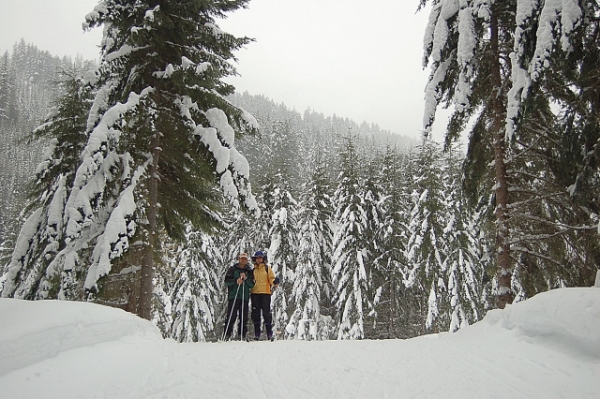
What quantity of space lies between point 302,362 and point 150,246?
A: 220 inches

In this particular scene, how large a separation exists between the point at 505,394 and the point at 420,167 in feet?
79.4

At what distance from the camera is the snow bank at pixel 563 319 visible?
4.11m

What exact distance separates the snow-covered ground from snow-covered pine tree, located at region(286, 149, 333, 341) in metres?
18.7

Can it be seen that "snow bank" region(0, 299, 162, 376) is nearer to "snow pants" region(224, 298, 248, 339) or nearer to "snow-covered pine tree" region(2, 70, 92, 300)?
"snow pants" region(224, 298, 248, 339)

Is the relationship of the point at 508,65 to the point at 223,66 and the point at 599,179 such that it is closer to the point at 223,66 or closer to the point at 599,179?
the point at 599,179

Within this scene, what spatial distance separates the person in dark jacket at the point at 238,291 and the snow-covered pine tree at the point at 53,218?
3.64 metres

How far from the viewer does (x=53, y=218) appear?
31.4ft

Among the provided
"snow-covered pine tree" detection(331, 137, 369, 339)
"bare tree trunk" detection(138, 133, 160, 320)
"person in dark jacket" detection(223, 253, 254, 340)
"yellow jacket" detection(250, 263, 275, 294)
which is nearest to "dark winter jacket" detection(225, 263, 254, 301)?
"person in dark jacket" detection(223, 253, 254, 340)

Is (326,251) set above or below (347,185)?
below

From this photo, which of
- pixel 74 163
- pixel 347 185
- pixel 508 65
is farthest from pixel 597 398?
pixel 347 185

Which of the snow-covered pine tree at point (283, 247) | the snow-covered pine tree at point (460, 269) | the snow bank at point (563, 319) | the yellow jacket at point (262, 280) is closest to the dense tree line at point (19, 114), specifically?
the snow-covered pine tree at point (283, 247)

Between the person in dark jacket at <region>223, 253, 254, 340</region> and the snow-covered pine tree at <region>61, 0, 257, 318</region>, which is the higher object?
A: the snow-covered pine tree at <region>61, 0, 257, 318</region>

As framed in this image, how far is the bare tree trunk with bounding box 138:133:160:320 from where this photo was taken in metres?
8.75

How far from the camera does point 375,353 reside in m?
5.18
